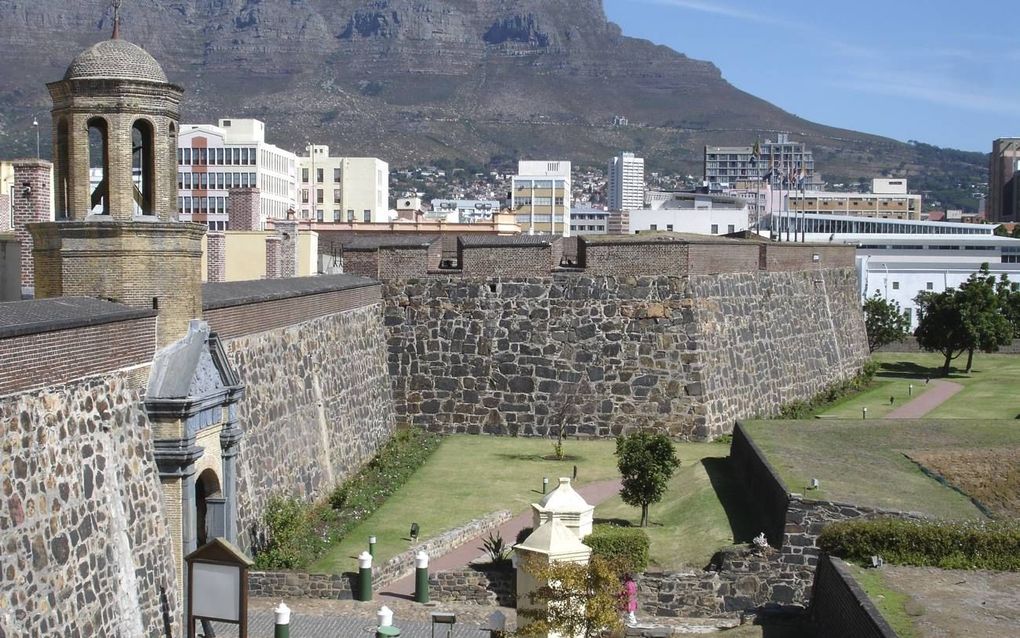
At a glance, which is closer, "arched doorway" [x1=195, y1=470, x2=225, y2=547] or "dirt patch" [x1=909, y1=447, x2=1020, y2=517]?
"arched doorway" [x1=195, y1=470, x2=225, y2=547]

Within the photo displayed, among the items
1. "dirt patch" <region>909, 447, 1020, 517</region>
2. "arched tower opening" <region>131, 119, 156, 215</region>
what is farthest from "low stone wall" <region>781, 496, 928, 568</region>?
"arched tower opening" <region>131, 119, 156, 215</region>

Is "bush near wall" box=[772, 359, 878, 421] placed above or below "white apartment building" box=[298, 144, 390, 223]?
below

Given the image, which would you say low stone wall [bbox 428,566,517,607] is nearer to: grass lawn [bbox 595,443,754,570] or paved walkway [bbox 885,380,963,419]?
grass lawn [bbox 595,443,754,570]

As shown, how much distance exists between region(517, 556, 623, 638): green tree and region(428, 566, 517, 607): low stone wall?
181 inches

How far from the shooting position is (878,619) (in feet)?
47.8

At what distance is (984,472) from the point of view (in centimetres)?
2472

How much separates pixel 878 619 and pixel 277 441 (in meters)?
11.2

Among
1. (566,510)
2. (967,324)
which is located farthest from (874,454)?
Answer: (967,324)

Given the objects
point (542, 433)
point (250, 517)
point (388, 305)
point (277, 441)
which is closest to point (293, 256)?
point (388, 305)

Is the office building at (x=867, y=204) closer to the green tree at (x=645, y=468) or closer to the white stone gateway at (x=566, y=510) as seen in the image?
the green tree at (x=645, y=468)

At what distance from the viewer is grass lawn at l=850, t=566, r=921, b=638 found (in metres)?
14.7

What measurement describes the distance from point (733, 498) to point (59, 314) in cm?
1440

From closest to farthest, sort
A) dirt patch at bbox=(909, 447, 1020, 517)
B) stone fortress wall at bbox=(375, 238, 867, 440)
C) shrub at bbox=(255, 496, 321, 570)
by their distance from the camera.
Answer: shrub at bbox=(255, 496, 321, 570) < dirt patch at bbox=(909, 447, 1020, 517) < stone fortress wall at bbox=(375, 238, 867, 440)

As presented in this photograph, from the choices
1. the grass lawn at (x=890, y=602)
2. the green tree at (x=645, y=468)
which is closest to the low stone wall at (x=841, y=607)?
the grass lawn at (x=890, y=602)
